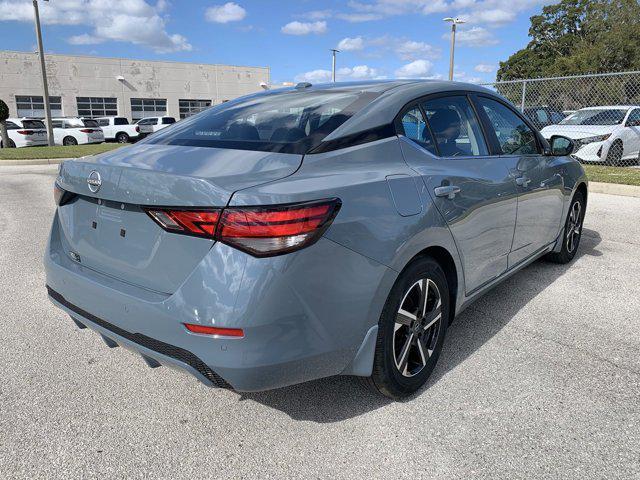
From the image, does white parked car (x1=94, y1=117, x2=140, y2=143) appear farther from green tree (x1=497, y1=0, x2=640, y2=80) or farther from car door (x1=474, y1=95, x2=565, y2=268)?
green tree (x1=497, y1=0, x2=640, y2=80)

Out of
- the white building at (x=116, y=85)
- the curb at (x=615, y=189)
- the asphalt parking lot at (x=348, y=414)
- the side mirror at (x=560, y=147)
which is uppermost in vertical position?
the white building at (x=116, y=85)

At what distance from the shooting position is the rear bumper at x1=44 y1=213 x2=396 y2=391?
6.43ft

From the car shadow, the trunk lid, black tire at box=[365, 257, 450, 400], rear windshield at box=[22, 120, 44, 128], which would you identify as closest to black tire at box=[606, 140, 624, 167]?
the car shadow

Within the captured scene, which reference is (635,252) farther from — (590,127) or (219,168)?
(590,127)

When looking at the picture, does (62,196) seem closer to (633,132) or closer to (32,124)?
(633,132)

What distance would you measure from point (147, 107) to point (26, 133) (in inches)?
813

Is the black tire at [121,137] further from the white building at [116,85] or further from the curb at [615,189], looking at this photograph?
the curb at [615,189]

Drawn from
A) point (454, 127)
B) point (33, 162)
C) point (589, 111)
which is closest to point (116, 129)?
point (33, 162)

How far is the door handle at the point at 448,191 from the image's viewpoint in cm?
266

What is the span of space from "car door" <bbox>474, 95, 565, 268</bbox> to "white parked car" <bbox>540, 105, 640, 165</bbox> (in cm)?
941

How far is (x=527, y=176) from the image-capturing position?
12.0 ft

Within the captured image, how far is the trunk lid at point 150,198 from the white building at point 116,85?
44.4 m

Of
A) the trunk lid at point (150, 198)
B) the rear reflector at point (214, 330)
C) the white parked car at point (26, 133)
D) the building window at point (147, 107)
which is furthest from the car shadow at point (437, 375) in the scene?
the building window at point (147, 107)

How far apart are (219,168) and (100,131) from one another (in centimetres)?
2978
